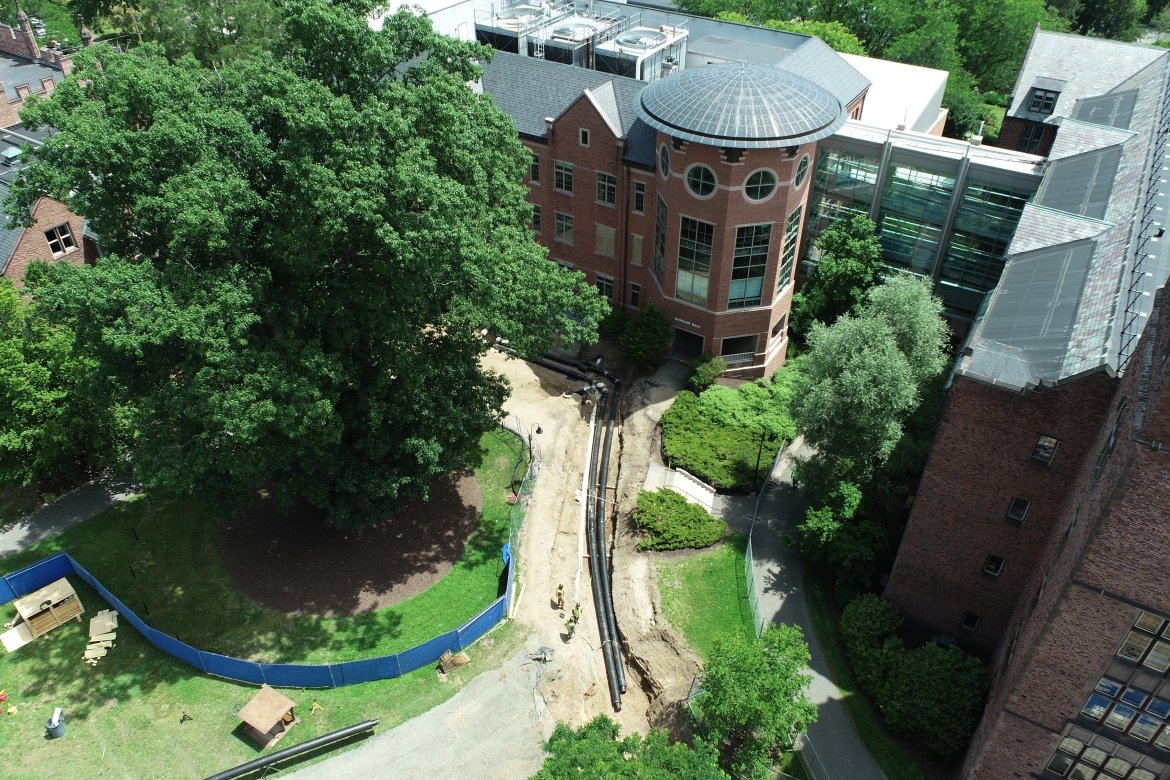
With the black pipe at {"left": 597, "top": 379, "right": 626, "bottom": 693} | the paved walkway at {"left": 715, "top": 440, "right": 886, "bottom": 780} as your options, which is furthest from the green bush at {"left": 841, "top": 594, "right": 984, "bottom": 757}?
the black pipe at {"left": 597, "top": 379, "right": 626, "bottom": 693}

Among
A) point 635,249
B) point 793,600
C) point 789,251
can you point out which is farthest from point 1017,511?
point 635,249

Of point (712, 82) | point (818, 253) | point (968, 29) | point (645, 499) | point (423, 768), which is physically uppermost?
point (712, 82)

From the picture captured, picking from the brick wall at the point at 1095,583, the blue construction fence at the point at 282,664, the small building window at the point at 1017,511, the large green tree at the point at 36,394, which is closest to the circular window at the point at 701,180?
the blue construction fence at the point at 282,664

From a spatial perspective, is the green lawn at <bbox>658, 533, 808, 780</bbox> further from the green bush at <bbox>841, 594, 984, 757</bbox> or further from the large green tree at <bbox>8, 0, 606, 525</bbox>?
the large green tree at <bbox>8, 0, 606, 525</bbox>

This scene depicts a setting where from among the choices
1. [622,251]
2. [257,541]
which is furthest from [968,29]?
[257,541]

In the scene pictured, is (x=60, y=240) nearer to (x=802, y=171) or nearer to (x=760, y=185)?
(x=760, y=185)

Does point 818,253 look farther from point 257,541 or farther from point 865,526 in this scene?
point 257,541

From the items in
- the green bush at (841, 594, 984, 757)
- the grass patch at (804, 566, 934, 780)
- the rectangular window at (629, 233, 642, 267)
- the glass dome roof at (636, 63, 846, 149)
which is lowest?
the grass patch at (804, 566, 934, 780)
